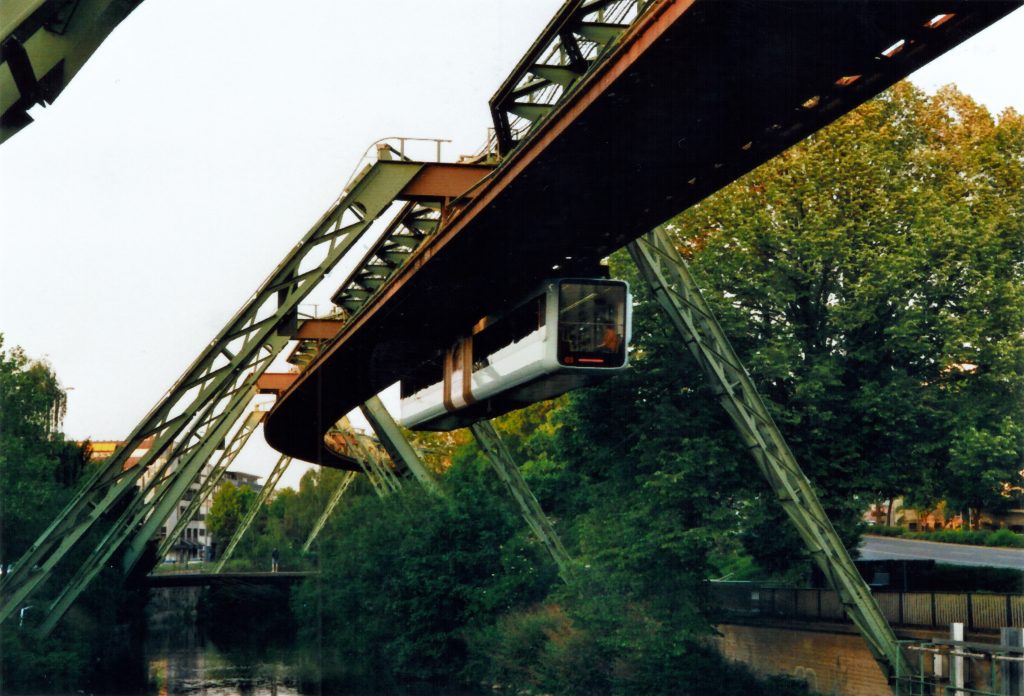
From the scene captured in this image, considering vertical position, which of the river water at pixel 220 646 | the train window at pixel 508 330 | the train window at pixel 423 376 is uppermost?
the train window at pixel 508 330

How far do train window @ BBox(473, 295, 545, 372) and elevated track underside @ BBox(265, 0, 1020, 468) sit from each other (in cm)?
36

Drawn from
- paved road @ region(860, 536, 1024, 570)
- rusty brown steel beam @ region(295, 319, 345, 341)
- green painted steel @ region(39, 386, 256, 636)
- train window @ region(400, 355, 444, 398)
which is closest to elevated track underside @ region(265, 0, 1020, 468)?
train window @ region(400, 355, 444, 398)

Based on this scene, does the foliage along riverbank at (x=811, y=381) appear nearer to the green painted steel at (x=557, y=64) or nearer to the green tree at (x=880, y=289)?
the green tree at (x=880, y=289)

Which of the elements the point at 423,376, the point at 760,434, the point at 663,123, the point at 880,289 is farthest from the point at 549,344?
the point at 880,289

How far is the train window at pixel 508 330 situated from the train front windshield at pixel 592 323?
1.83 ft

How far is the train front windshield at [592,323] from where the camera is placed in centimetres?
2034

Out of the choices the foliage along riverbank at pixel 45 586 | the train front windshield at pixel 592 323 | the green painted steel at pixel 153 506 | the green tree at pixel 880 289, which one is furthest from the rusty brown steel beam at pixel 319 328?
the train front windshield at pixel 592 323

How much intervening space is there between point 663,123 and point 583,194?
2870mm

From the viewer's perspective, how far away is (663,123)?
14.9 metres

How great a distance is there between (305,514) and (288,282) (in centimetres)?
7306

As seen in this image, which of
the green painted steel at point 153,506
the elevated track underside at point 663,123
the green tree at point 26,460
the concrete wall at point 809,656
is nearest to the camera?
the elevated track underside at point 663,123

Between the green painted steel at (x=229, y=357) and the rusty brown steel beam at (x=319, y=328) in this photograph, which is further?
the rusty brown steel beam at (x=319, y=328)

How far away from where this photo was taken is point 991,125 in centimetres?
3077

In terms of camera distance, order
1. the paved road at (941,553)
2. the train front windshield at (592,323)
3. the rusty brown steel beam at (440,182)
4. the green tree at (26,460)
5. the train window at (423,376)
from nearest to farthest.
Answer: the train front windshield at (592,323), the rusty brown steel beam at (440,182), the train window at (423,376), the green tree at (26,460), the paved road at (941,553)
